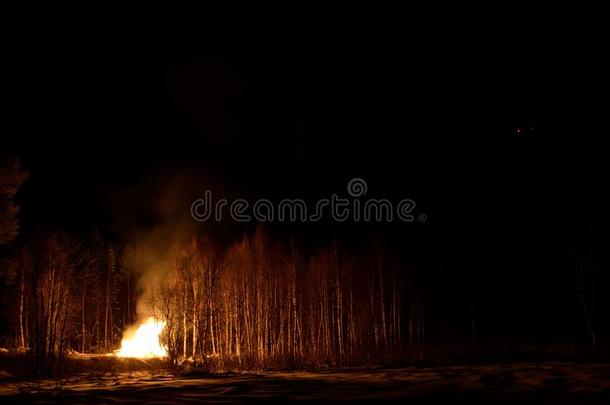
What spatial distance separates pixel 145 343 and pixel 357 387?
62.7ft

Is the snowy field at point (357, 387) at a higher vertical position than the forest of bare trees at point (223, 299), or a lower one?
lower

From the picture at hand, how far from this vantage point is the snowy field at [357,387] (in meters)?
14.4

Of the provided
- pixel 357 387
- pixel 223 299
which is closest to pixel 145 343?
pixel 223 299

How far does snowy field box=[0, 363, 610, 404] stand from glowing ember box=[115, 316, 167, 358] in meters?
8.92

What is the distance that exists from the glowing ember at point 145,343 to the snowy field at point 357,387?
351 inches

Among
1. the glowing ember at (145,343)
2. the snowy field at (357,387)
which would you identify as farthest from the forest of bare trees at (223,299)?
the snowy field at (357,387)

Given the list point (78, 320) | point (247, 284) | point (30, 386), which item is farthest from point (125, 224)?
point (30, 386)

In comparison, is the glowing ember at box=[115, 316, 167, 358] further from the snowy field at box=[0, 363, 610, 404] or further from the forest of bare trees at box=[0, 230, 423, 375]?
the snowy field at box=[0, 363, 610, 404]

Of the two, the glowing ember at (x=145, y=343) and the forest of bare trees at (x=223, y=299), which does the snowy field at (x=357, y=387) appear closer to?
the forest of bare trees at (x=223, y=299)

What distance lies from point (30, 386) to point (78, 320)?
18677 mm

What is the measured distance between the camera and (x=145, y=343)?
32719 mm

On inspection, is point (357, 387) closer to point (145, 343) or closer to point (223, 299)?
point (223, 299)

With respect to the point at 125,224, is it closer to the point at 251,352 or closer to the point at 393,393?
the point at 251,352

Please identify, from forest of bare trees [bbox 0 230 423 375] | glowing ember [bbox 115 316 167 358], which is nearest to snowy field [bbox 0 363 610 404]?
forest of bare trees [bbox 0 230 423 375]
